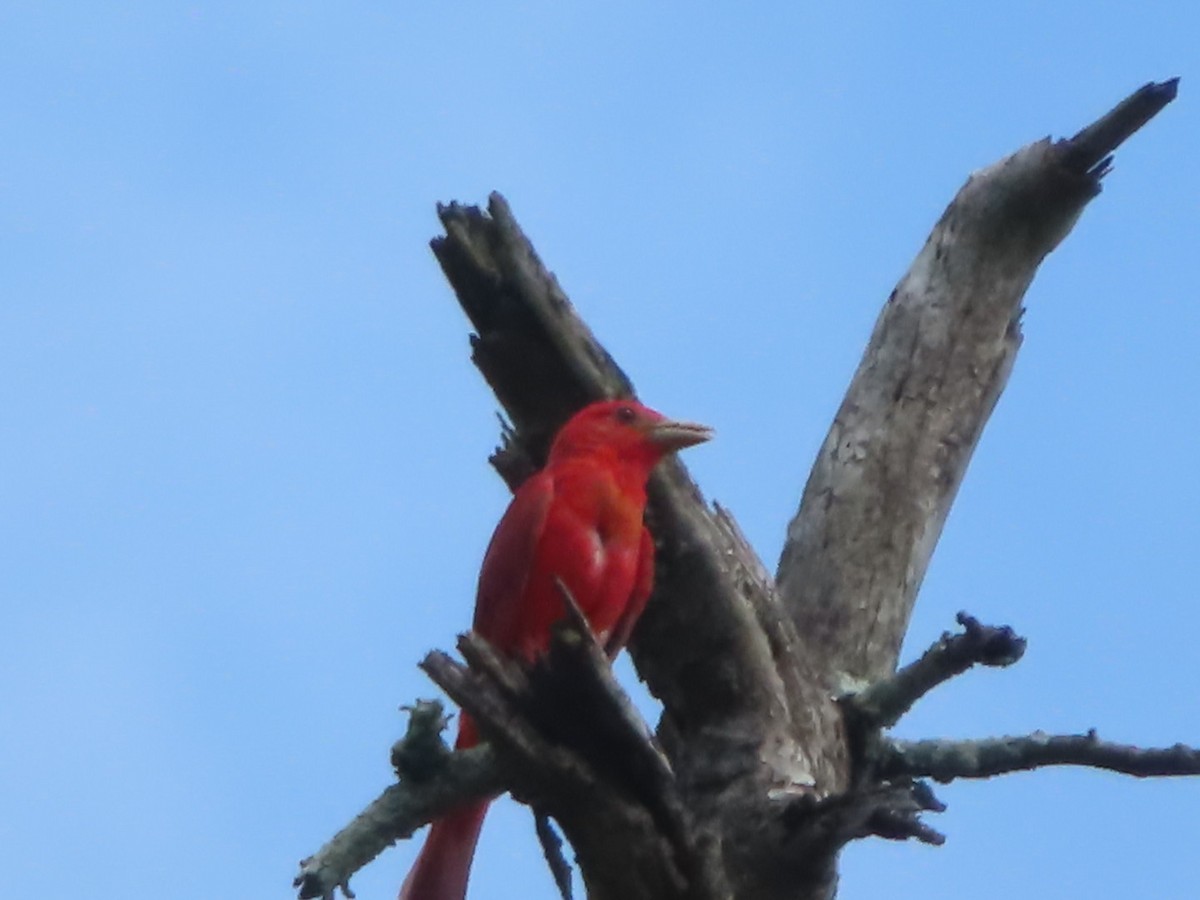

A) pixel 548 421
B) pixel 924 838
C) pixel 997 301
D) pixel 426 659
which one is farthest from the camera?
pixel 997 301

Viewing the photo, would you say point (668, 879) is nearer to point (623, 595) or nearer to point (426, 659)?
point (426, 659)

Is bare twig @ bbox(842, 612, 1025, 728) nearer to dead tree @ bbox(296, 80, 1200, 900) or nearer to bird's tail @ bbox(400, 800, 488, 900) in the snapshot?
dead tree @ bbox(296, 80, 1200, 900)

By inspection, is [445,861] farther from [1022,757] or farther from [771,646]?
Answer: [1022,757]

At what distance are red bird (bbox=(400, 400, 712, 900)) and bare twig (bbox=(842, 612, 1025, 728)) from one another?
758 mm

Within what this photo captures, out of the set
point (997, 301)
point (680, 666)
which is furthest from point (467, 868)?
point (997, 301)

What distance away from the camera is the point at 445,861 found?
19.5ft

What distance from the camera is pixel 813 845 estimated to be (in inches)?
187

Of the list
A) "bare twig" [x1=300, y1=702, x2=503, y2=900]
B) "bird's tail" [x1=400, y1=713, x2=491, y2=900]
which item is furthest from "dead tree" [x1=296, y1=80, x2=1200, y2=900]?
"bird's tail" [x1=400, y1=713, x2=491, y2=900]

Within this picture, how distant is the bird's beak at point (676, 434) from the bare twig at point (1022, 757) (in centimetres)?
134

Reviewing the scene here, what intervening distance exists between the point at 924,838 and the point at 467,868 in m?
1.77

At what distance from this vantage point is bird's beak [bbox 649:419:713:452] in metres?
6.34

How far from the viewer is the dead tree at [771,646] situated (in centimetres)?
451

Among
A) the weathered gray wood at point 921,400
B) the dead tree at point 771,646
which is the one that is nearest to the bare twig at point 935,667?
the dead tree at point 771,646

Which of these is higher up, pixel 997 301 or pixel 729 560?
pixel 997 301
